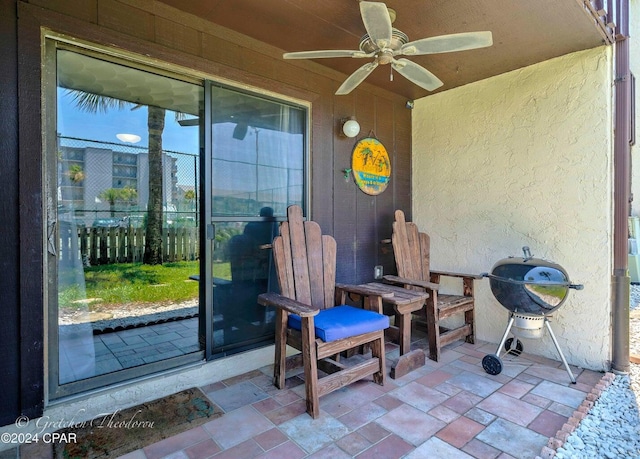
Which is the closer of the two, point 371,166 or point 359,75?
point 359,75

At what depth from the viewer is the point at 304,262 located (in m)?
2.54

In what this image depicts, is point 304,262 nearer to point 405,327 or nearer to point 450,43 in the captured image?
point 405,327

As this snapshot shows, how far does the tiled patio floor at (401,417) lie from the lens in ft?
5.62

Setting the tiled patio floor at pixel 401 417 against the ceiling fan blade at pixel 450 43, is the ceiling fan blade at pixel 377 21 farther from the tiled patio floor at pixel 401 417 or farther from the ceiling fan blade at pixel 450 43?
the tiled patio floor at pixel 401 417

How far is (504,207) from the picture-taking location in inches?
123

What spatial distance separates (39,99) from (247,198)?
4.37 ft

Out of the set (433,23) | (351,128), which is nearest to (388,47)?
(433,23)

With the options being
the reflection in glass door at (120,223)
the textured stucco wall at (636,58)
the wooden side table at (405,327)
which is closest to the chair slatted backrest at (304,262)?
the wooden side table at (405,327)

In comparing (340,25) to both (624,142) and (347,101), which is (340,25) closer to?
(347,101)

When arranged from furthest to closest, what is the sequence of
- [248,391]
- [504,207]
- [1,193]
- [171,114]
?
[171,114]
[504,207]
[248,391]
[1,193]

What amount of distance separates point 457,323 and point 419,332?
40 cm

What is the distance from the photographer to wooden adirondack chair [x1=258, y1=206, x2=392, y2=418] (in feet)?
6.66

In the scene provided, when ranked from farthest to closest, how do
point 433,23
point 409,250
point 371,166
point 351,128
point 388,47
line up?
point 371,166, point 409,250, point 351,128, point 433,23, point 388,47

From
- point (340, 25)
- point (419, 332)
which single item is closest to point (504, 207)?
point (419, 332)
